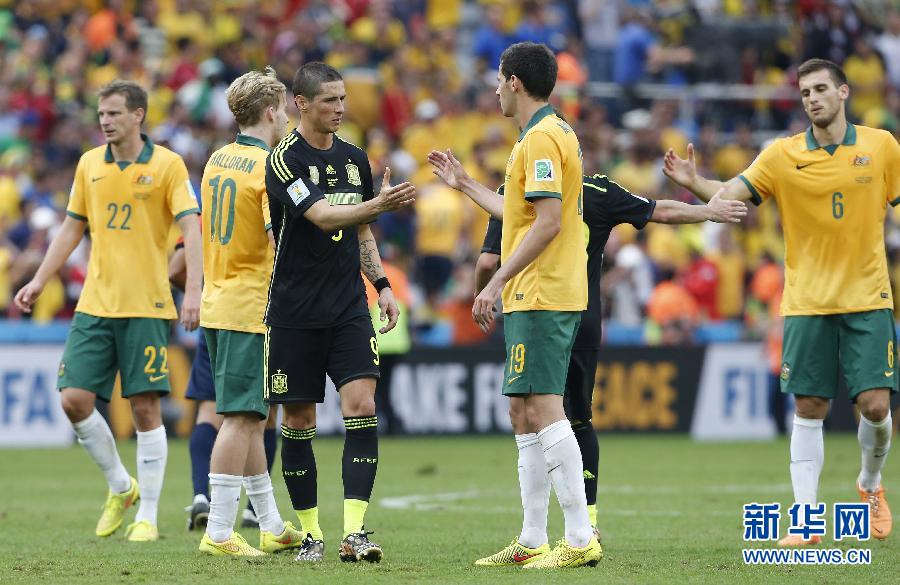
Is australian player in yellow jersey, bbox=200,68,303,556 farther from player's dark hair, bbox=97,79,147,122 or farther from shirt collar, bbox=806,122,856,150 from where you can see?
shirt collar, bbox=806,122,856,150

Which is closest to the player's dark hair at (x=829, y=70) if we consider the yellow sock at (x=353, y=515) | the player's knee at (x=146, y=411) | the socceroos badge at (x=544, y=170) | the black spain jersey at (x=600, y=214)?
the black spain jersey at (x=600, y=214)

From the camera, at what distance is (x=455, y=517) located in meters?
11.0

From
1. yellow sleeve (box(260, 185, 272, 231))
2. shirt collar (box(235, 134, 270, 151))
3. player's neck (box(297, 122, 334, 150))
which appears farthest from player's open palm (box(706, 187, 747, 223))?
shirt collar (box(235, 134, 270, 151))

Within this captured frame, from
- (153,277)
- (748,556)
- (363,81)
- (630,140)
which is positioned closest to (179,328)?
(363,81)

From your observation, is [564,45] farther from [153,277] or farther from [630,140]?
[153,277]

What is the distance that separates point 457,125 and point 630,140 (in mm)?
2668

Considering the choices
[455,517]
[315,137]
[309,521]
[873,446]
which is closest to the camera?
[315,137]

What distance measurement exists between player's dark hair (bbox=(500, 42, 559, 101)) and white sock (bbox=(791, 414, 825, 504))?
2.81m

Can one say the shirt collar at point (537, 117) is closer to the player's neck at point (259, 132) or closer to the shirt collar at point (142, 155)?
the player's neck at point (259, 132)

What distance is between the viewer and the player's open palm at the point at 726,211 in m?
8.52

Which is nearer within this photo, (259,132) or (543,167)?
(543,167)

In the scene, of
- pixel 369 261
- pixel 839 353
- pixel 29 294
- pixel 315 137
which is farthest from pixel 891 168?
pixel 29 294

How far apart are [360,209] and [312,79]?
0.83 meters

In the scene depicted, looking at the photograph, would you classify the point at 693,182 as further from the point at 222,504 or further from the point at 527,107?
the point at 222,504
